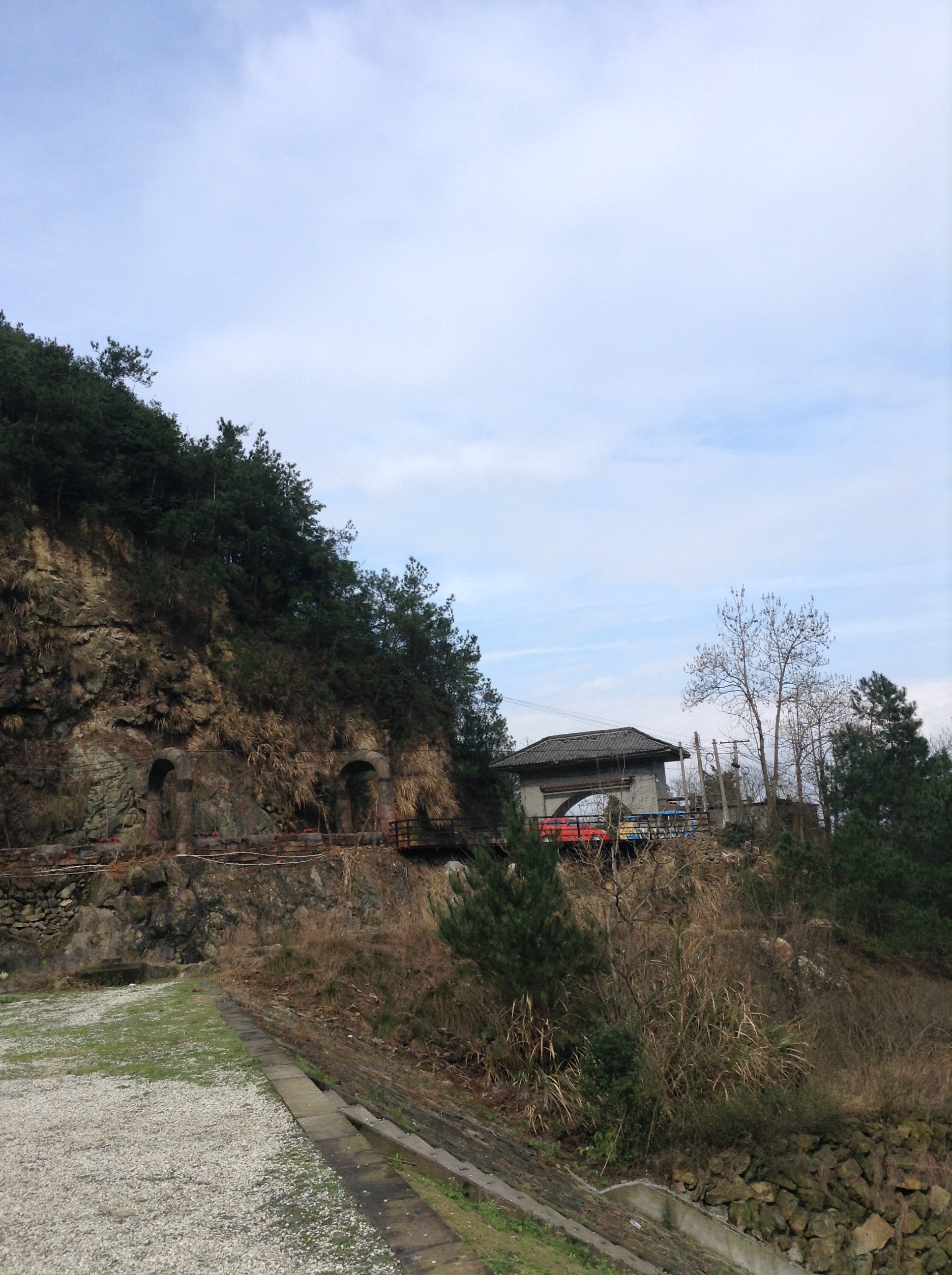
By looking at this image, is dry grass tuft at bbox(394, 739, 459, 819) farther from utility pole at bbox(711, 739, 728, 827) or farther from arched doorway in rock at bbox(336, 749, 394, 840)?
utility pole at bbox(711, 739, 728, 827)

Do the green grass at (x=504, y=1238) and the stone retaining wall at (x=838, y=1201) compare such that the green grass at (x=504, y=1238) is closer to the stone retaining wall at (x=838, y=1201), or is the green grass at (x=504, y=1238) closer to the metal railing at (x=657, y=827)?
the stone retaining wall at (x=838, y=1201)

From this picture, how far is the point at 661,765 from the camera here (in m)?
32.5

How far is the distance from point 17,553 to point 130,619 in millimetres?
3303

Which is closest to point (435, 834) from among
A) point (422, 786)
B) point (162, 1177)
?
point (422, 786)

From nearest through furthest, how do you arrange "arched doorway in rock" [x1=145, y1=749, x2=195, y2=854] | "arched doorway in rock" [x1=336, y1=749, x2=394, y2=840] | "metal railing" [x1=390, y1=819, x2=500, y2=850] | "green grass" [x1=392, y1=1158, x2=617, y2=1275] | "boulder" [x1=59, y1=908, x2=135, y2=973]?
"green grass" [x1=392, y1=1158, x2=617, y2=1275], "boulder" [x1=59, y1=908, x2=135, y2=973], "arched doorway in rock" [x1=145, y1=749, x2=195, y2=854], "arched doorway in rock" [x1=336, y1=749, x2=394, y2=840], "metal railing" [x1=390, y1=819, x2=500, y2=850]

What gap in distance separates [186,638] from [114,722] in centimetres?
383

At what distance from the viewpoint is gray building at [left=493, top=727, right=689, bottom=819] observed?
104 feet

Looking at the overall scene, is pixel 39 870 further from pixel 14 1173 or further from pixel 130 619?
pixel 14 1173

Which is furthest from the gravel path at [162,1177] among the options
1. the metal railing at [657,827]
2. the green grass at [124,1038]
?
the metal railing at [657,827]

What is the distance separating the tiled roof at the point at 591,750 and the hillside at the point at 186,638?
1241 millimetres

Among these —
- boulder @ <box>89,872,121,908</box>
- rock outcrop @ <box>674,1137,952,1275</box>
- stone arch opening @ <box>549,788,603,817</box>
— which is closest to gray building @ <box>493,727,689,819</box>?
stone arch opening @ <box>549,788,603,817</box>

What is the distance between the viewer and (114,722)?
2333cm

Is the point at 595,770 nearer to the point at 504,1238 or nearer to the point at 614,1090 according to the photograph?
the point at 614,1090

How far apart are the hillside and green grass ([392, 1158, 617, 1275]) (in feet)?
59.7
